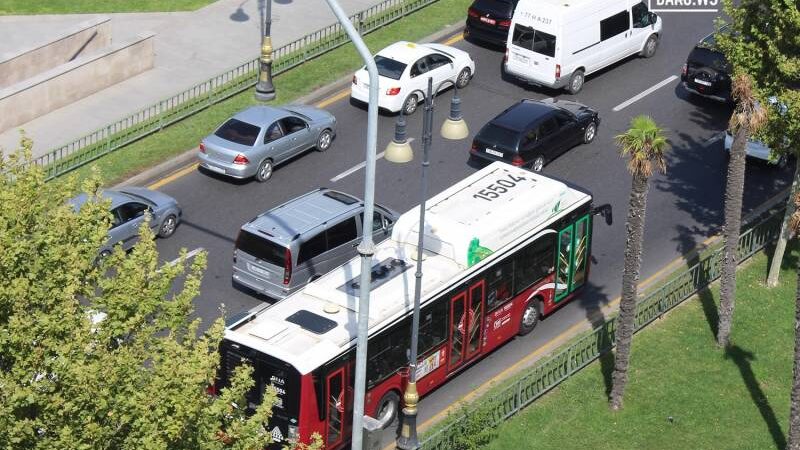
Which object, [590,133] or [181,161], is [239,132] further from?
[590,133]

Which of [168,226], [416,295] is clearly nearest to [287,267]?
[168,226]

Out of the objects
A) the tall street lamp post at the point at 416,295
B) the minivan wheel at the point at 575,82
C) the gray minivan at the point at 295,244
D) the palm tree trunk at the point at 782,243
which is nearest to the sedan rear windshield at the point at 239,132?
the gray minivan at the point at 295,244

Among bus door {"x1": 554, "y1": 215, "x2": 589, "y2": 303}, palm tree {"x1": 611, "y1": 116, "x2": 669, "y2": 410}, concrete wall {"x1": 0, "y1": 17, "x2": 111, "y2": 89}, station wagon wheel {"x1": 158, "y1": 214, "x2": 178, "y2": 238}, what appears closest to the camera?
palm tree {"x1": 611, "y1": 116, "x2": 669, "y2": 410}

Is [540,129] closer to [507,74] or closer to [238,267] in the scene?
[507,74]

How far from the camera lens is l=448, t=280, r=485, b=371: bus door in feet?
97.3

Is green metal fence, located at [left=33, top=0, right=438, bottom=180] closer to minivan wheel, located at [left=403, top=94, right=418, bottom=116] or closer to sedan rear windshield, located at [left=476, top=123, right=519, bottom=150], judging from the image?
minivan wheel, located at [left=403, top=94, right=418, bottom=116]

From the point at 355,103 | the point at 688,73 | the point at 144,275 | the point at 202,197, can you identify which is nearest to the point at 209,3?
the point at 355,103

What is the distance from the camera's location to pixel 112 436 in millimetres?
19656

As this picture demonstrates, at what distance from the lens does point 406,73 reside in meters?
41.0

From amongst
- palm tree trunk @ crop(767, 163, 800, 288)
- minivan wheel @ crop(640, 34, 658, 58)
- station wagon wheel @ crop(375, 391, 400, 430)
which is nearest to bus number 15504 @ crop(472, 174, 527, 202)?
station wagon wheel @ crop(375, 391, 400, 430)

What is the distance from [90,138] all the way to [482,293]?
1490 centimetres

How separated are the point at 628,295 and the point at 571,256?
3.55 metres

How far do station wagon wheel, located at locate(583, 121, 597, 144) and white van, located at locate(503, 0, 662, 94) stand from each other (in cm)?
261

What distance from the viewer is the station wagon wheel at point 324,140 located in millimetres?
39531
